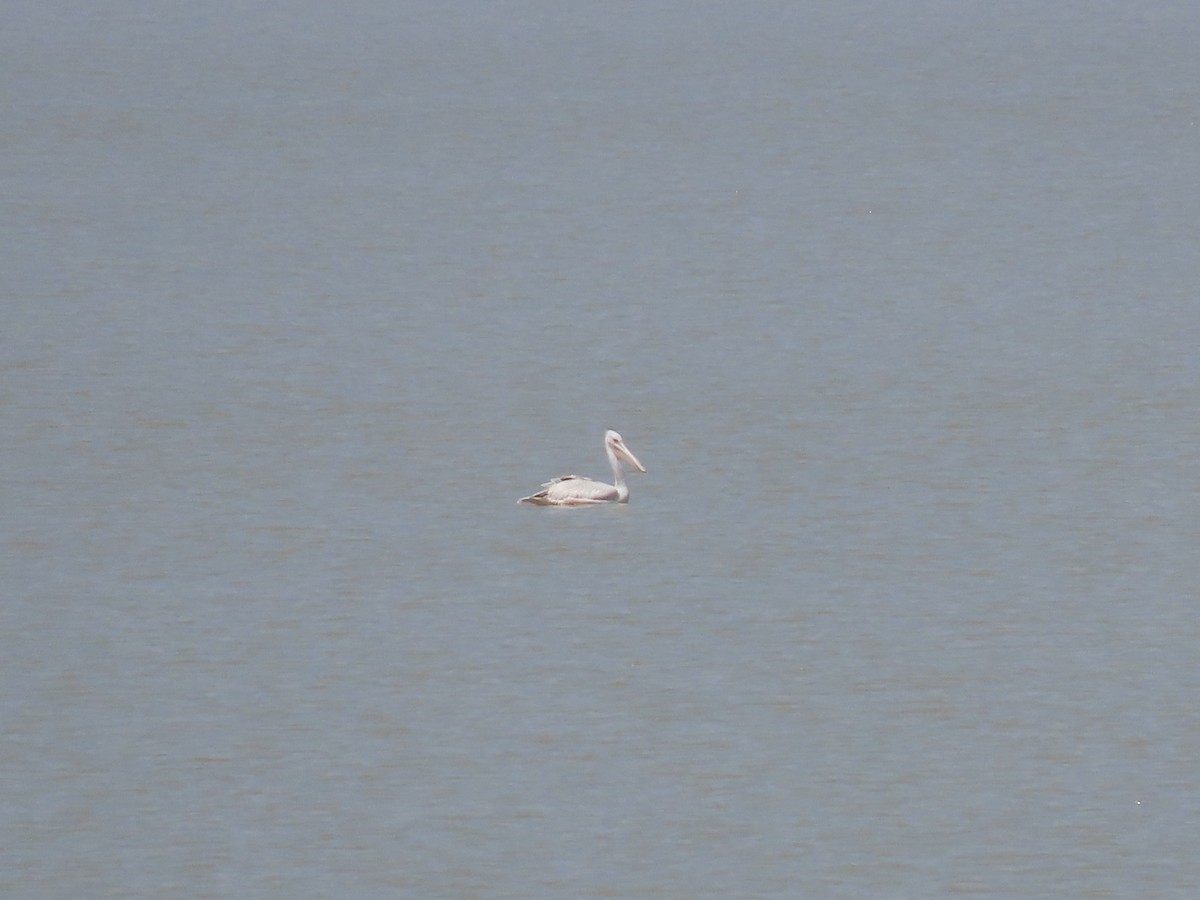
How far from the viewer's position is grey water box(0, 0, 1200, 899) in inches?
348

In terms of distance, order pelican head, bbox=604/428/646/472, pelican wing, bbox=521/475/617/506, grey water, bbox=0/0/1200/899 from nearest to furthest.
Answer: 1. grey water, bbox=0/0/1200/899
2. pelican wing, bbox=521/475/617/506
3. pelican head, bbox=604/428/646/472

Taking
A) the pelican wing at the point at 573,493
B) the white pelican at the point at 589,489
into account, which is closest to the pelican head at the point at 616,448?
the white pelican at the point at 589,489

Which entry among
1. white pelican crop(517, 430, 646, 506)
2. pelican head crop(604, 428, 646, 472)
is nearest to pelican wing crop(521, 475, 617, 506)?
white pelican crop(517, 430, 646, 506)

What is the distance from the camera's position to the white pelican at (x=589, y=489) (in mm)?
13070

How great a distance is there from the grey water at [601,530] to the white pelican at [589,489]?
0.09 metres

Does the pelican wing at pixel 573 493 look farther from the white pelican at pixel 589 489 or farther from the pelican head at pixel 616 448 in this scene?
the pelican head at pixel 616 448

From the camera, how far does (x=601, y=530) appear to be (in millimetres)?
12828

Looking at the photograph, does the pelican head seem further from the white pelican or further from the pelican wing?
the pelican wing

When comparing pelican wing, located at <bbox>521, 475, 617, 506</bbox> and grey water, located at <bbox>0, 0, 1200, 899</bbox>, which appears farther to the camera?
pelican wing, located at <bbox>521, 475, 617, 506</bbox>

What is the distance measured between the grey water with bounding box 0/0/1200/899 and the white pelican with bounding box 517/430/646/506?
95mm

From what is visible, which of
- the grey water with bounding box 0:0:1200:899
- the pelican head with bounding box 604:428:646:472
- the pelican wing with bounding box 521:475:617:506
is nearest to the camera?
the grey water with bounding box 0:0:1200:899

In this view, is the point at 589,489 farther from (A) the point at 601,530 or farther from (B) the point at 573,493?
(A) the point at 601,530

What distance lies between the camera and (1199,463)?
13594mm

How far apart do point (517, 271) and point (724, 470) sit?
7253 millimetres
